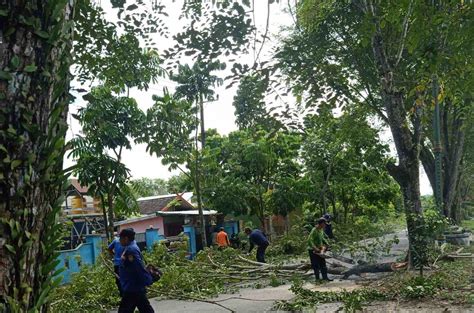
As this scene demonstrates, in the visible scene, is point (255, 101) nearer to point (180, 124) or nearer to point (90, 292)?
point (90, 292)

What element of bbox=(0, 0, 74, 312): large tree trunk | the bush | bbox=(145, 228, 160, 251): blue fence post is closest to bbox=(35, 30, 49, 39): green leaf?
bbox=(0, 0, 74, 312): large tree trunk

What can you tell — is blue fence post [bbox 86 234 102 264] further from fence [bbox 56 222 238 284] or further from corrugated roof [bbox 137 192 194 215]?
→ corrugated roof [bbox 137 192 194 215]

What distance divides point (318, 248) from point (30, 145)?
414 inches

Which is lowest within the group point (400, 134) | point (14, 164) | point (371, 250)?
point (371, 250)

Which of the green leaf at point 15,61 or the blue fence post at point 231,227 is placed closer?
the green leaf at point 15,61

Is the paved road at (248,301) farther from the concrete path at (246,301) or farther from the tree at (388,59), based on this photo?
the tree at (388,59)

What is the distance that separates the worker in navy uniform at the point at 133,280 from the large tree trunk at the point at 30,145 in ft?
16.3

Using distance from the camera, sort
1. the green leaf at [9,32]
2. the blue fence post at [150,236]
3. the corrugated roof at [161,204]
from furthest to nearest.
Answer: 1. the corrugated roof at [161,204]
2. the blue fence post at [150,236]
3. the green leaf at [9,32]

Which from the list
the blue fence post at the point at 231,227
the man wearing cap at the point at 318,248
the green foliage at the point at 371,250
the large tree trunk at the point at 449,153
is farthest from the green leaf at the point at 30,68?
the blue fence post at the point at 231,227

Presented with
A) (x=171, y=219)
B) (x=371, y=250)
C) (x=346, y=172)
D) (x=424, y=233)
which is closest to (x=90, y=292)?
(x=371, y=250)

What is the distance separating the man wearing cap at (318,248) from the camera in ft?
39.5

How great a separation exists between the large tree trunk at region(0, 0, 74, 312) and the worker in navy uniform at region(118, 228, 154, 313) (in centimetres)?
498

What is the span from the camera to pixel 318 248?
12008mm

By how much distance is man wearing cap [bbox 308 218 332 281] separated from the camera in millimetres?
12047
